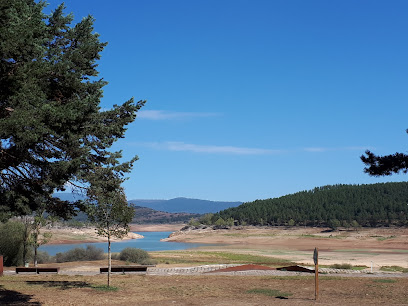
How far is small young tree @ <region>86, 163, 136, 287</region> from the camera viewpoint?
21125mm

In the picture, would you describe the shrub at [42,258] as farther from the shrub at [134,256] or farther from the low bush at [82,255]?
the shrub at [134,256]

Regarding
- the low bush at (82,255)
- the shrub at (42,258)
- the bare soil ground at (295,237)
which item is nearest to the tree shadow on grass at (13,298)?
the low bush at (82,255)

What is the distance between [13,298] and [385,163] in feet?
52.4

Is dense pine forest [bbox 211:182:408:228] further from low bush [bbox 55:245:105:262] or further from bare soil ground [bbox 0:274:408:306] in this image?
bare soil ground [bbox 0:274:408:306]

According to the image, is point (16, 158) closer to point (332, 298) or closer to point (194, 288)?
point (194, 288)

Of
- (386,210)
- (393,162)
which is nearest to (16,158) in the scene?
(393,162)

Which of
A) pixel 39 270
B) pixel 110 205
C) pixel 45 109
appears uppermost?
pixel 45 109

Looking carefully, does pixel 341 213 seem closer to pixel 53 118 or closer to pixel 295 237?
pixel 295 237

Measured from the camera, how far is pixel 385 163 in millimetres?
18531

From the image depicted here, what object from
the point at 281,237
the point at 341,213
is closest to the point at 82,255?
the point at 281,237

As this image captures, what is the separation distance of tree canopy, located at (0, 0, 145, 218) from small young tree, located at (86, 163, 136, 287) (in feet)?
2.30

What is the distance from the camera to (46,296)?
20406 mm

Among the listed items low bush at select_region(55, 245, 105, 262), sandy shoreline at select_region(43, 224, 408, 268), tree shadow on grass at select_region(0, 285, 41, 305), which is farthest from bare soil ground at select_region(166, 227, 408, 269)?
tree shadow on grass at select_region(0, 285, 41, 305)

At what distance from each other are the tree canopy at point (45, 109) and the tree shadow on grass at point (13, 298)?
11.6ft
